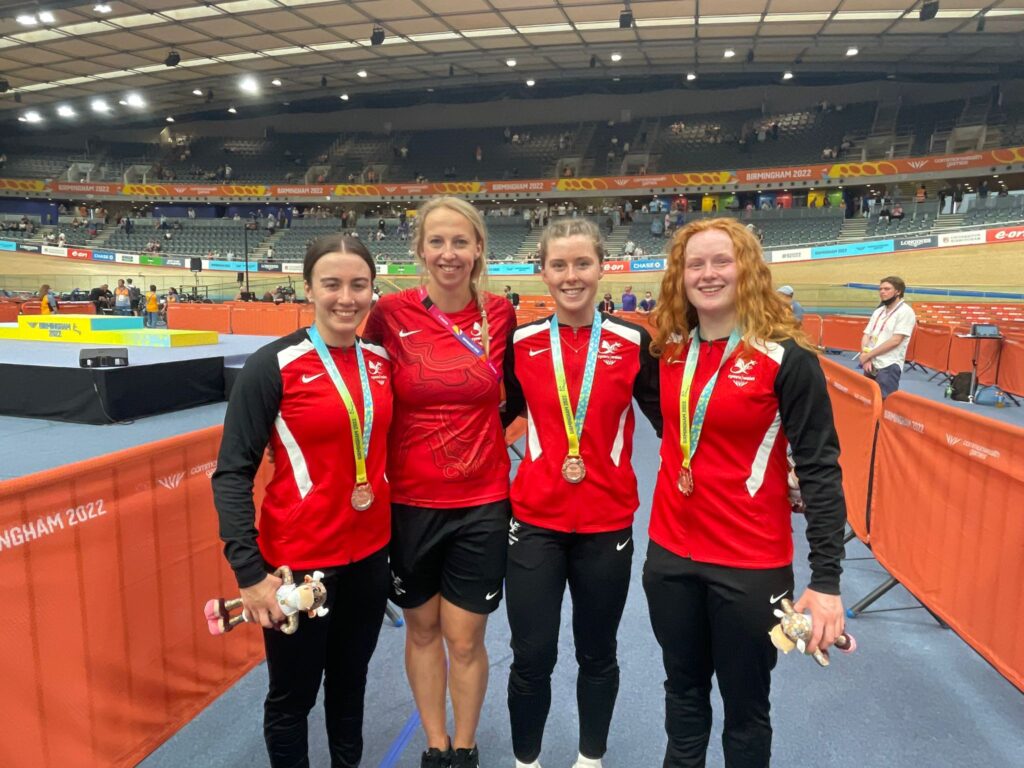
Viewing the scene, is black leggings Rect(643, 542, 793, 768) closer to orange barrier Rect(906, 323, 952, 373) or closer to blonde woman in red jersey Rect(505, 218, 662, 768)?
blonde woman in red jersey Rect(505, 218, 662, 768)

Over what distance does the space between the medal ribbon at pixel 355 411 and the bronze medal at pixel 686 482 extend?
0.89 metres

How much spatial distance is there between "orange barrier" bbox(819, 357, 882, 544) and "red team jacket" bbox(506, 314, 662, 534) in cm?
211

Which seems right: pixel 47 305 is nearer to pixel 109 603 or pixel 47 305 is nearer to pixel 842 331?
pixel 109 603

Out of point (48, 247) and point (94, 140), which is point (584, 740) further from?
point (94, 140)

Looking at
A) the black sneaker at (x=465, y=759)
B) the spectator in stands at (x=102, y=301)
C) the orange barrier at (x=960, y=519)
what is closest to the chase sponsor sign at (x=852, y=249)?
A: the orange barrier at (x=960, y=519)

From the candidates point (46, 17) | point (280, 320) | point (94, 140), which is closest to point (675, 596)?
point (280, 320)

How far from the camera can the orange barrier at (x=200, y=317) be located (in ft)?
54.1

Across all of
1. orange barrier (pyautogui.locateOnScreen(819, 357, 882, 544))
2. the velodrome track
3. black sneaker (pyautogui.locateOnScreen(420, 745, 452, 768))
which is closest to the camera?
black sneaker (pyautogui.locateOnScreen(420, 745, 452, 768))

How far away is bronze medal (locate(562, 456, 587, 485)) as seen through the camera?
1.81 meters

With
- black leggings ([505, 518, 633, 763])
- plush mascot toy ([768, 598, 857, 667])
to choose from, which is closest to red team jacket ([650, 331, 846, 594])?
plush mascot toy ([768, 598, 857, 667])

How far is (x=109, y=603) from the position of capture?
1.86 metres

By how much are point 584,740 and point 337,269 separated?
169 cm

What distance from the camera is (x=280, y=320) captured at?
50.8 feet

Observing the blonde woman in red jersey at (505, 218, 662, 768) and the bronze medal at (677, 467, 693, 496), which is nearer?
the bronze medal at (677, 467, 693, 496)
